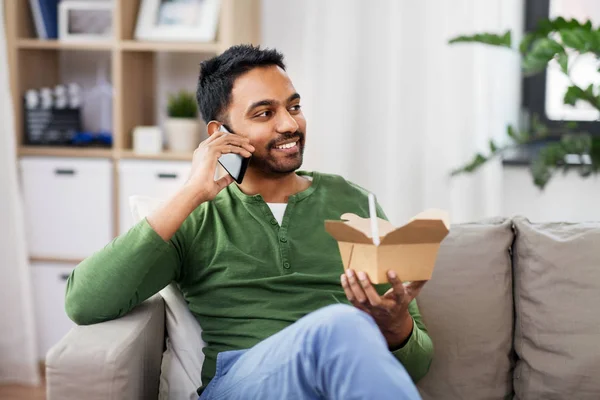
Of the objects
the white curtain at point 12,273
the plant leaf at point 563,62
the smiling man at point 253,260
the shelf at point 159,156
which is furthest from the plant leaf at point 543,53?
the white curtain at point 12,273

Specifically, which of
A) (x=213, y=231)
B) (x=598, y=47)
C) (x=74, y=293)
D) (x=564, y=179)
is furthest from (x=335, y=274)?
(x=564, y=179)

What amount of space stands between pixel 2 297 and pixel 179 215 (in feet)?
5.28

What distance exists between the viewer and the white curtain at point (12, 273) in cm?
301

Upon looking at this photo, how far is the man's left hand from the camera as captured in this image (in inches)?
61.1

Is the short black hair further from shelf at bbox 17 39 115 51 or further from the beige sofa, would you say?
shelf at bbox 17 39 115 51

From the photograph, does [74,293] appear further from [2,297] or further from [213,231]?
[2,297]

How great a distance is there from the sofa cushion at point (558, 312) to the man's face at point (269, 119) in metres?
0.59

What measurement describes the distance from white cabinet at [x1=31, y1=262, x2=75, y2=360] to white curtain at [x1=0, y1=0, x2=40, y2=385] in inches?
5.7

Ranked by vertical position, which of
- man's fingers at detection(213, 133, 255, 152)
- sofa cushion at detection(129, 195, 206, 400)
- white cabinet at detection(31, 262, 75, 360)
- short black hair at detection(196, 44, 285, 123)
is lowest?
white cabinet at detection(31, 262, 75, 360)

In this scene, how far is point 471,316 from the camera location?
6.41 feet

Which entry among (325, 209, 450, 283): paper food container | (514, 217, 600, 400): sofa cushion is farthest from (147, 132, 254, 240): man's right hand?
(514, 217, 600, 400): sofa cushion

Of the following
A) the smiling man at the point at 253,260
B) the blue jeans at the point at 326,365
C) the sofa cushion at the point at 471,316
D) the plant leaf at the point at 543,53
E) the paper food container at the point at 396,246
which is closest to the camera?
the blue jeans at the point at 326,365

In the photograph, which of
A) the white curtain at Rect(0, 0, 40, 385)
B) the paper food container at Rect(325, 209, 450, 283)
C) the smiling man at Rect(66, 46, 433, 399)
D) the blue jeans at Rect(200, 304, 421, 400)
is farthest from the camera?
the white curtain at Rect(0, 0, 40, 385)

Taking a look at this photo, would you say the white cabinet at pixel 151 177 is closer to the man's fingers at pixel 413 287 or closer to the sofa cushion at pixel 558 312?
the sofa cushion at pixel 558 312
